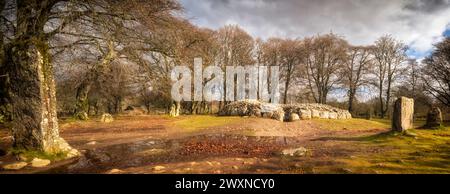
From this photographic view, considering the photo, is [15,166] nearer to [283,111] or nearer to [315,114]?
[283,111]

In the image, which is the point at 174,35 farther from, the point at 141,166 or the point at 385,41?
the point at 385,41

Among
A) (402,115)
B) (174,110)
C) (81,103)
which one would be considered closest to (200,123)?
(174,110)

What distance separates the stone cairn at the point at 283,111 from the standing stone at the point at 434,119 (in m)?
12.1

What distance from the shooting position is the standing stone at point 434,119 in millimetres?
13719

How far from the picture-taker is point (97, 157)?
8633 mm

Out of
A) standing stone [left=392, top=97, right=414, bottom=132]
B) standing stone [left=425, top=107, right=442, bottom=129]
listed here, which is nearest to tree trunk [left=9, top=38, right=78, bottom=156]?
standing stone [left=392, top=97, right=414, bottom=132]

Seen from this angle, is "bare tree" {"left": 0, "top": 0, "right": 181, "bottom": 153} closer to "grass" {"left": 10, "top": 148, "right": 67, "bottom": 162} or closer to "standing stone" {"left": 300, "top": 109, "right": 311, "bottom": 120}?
"grass" {"left": 10, "top": 148, "right": 67, "bottom": 162}

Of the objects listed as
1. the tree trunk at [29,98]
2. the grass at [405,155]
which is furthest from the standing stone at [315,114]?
the tree trunk at [29,98]

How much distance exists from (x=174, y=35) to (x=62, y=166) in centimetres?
658

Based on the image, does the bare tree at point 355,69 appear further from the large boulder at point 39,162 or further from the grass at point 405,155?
the large boulder at point 39,162

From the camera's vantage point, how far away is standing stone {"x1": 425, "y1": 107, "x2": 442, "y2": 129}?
13719 mm

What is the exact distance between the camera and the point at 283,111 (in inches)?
1065

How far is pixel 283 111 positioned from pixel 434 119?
553 inches
